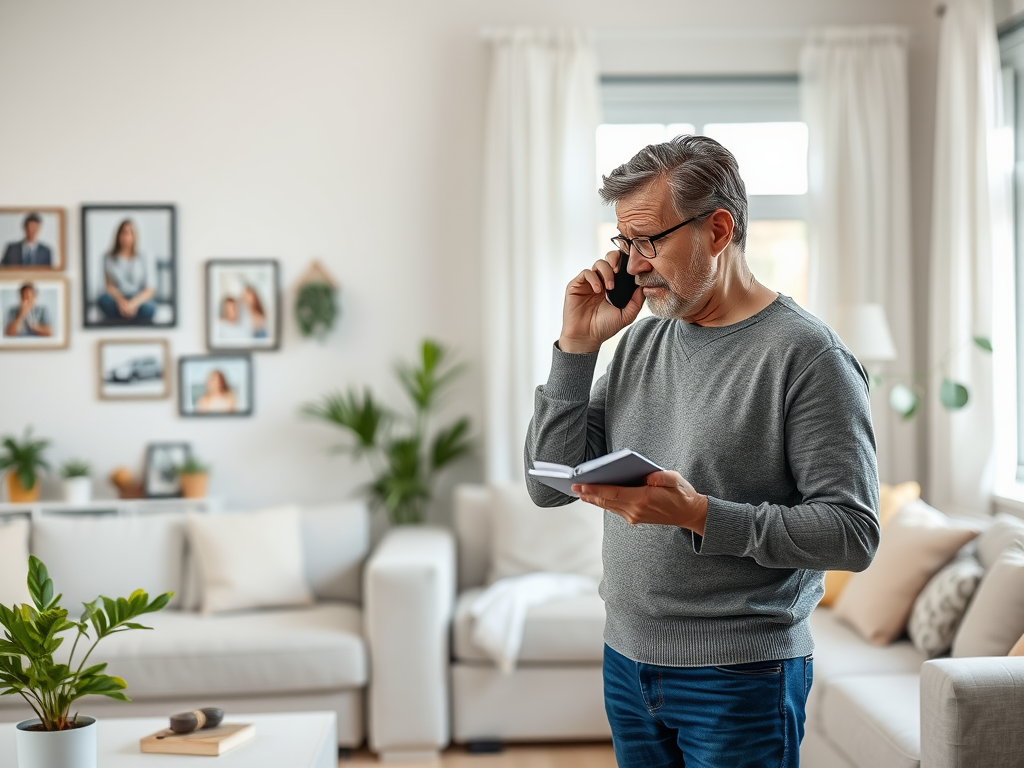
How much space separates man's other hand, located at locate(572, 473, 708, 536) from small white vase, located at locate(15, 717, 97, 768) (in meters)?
1.18

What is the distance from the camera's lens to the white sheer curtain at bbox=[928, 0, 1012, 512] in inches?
144

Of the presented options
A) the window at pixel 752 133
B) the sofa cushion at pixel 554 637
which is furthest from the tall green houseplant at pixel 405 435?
the window at pixel 752 133

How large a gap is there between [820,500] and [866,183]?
10.5ft

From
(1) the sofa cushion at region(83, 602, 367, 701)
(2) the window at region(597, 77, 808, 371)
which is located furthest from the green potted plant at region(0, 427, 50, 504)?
(2) the window at region(597, 77, 808, 371)

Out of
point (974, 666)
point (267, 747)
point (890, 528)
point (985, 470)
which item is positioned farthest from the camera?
point (985, 470)

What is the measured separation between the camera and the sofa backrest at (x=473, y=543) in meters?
3.83

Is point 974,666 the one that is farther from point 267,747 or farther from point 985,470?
point 985,470

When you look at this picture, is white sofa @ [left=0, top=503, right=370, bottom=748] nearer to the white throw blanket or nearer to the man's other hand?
the white throw blanket

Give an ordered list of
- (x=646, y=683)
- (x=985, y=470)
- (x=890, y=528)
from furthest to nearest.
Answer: (x=985, y=470)
(x=890, y=528)
(x=646, y=683)

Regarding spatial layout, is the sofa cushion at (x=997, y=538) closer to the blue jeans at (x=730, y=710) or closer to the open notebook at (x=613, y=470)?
the blue jeans at (x=730, y=710)

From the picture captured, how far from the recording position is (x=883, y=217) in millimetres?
4098

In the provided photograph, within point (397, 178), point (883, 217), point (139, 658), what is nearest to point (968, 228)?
point (883, 217)

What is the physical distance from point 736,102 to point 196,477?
2798 mm

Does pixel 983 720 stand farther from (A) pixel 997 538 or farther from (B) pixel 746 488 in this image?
(A) pixel 997 538
